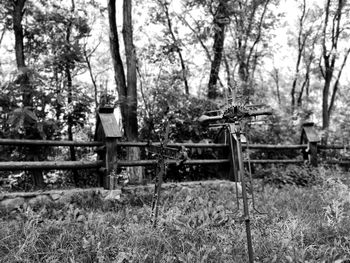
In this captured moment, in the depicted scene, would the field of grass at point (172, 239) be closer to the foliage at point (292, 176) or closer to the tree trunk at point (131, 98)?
the tree trunk at point (131, 98)

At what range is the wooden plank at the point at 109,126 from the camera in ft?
17.8

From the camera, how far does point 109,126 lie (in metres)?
5.51

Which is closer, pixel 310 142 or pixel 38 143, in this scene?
pixel 38 143

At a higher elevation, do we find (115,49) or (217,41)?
→ (217,41)

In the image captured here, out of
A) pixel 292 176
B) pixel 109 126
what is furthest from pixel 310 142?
pixel 109 126

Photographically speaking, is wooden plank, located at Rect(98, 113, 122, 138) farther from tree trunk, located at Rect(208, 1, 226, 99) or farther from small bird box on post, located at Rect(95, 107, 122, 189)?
tree trunk, located at Rect(208, 1, 226, 99)

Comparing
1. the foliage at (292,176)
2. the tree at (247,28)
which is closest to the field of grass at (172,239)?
the foliage at (292,176)

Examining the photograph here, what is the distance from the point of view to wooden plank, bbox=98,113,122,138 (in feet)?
17.8

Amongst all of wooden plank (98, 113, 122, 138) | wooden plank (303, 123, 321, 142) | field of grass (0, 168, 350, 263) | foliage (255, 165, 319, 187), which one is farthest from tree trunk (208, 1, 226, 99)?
field of grass (0, 168, 350, 263)

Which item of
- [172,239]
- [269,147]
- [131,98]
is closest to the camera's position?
[172,239]

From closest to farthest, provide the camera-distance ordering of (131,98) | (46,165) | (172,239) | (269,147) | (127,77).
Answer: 1. (172,239)
2. (46,165)
3. (131,98)
4. (127,77)
5. (269,147)

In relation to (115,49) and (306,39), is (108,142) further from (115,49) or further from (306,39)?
(306,39)

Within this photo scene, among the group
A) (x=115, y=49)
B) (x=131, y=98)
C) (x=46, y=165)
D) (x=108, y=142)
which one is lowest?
(x=46, y=165)

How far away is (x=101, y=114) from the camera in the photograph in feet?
18.6
